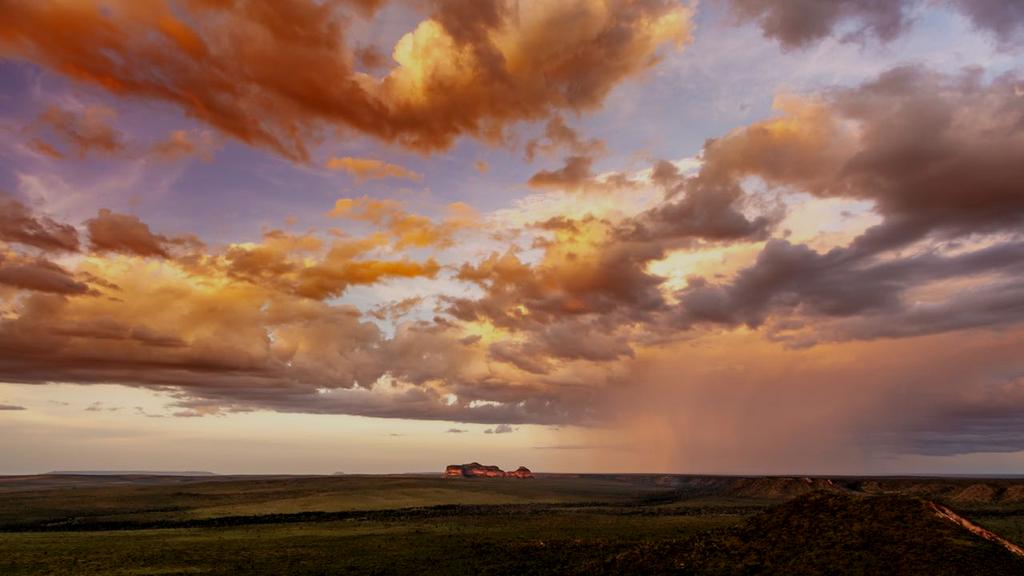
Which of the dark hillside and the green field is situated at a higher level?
A: the dark hillside

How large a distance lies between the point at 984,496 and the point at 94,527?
513 feet

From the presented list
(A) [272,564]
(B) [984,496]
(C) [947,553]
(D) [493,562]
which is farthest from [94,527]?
(B) [984,496]

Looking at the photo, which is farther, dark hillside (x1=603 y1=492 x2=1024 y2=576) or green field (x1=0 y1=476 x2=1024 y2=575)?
green field (x1=0 y1=476 x2=1024 y2=575)

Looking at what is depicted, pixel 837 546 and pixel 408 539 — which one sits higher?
pixel 837 546

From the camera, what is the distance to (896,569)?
103ft

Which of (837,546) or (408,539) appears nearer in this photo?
(837,546)

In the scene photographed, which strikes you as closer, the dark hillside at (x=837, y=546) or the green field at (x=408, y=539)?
the dark hillside at (x=837, y=546)

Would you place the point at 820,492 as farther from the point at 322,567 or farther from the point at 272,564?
the point at 272,564

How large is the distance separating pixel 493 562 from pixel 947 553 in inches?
1232

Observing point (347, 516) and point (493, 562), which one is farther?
point (347, 516)

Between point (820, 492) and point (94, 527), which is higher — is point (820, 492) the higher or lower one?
the higher one

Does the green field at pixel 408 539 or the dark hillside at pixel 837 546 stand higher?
the dark hillside at pixel 837 546

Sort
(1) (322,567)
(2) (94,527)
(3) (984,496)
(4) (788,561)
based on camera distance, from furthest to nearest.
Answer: (3) (984,496), (2) (94,527), (1) (322,567), (4) (788,561)

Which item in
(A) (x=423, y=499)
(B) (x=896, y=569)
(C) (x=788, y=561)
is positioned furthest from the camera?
(A) (x=423, y=499)
